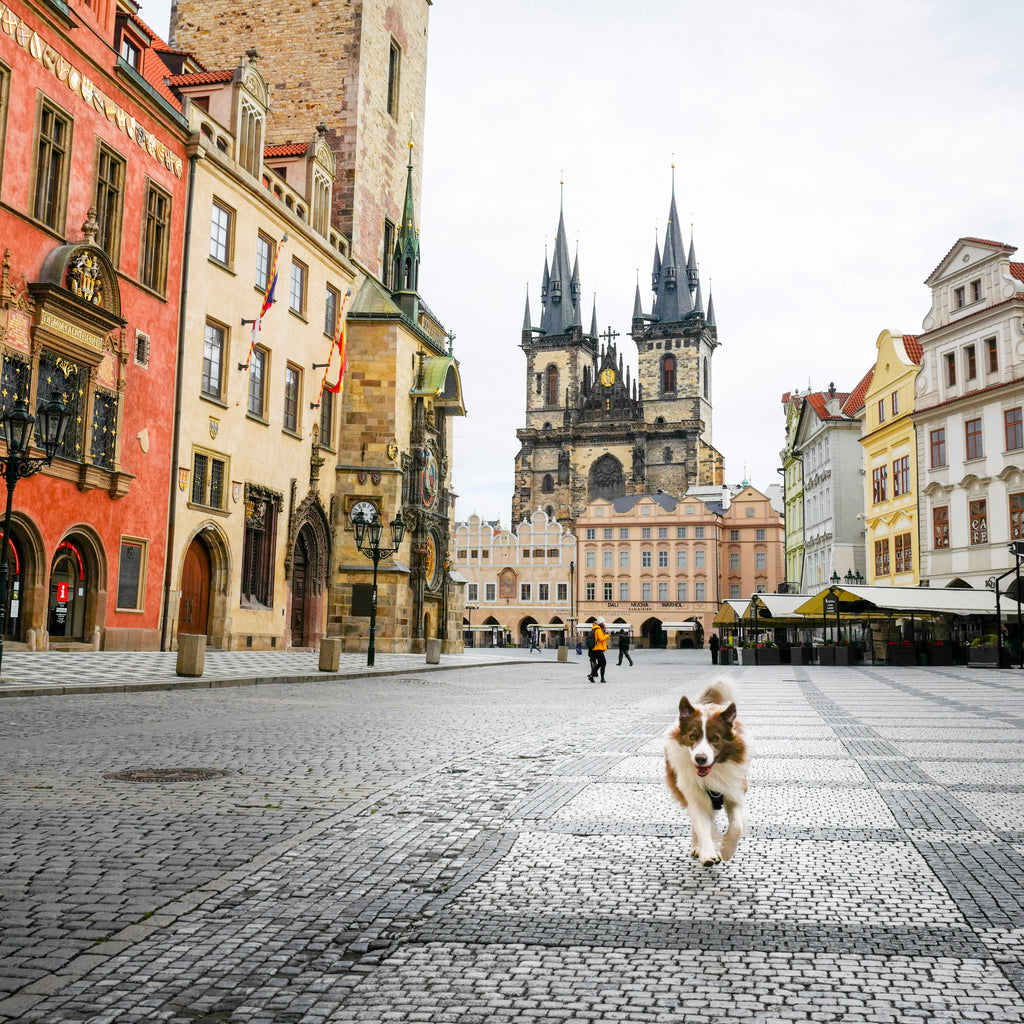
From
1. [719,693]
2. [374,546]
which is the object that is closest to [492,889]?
[719,693]

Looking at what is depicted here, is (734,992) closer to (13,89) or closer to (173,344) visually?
(13,89)

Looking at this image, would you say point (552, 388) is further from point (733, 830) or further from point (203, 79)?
point (733, 830)

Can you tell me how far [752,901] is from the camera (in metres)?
4.29

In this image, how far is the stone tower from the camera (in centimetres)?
3716

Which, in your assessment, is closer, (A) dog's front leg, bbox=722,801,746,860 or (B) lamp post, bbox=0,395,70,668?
(A) dog's front leg, bbox=722,801,746,860

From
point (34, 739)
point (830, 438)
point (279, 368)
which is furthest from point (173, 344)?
point (830, 438)

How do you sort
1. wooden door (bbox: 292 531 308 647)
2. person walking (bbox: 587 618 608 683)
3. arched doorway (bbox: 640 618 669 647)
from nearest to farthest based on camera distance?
person walking (bbox: 587 618 608 683) < wooden door (bbox: 292 531 308 647) < arched doorway (bbox: 640 618 669 647)

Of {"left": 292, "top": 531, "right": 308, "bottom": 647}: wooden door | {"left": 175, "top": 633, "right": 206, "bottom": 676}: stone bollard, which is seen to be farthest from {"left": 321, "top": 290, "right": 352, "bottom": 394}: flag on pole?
{"left": 175, "top": 633, "right": 206, "bottom": 676}: stone bollard

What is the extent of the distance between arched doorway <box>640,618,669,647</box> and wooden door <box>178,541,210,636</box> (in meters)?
72.5

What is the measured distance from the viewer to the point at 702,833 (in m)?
4.86

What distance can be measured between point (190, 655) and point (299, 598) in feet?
49.8

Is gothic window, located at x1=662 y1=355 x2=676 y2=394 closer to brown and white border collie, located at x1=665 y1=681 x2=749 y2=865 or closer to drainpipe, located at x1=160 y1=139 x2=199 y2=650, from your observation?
drainpipe, located at x1=160 y1=139 x2=199 y2=650

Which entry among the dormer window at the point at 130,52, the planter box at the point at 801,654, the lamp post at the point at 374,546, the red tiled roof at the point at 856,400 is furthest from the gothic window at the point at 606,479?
the dormer window at the point at 130,52

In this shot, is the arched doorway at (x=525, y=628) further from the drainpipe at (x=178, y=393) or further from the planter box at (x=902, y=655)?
the drainpipe at (x=178, y=393)
